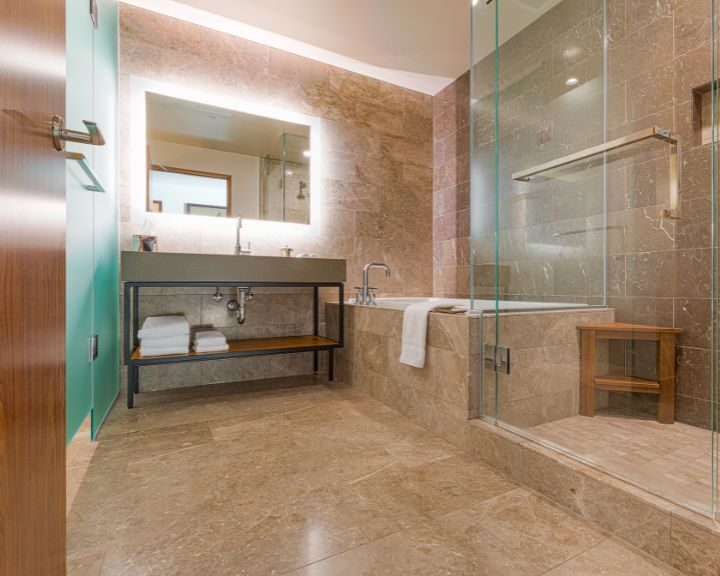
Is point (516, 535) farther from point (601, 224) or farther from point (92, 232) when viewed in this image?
point (92, 232)

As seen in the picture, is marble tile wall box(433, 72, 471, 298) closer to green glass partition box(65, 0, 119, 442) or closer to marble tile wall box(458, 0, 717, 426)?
marble tile wall box(458, 0, 717, 426)

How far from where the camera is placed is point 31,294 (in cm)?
57

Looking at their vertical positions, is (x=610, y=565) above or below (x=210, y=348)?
below

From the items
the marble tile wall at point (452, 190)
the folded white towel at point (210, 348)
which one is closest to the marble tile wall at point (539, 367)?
the marble tile wall at point (452, 190)

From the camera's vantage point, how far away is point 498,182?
1.98m

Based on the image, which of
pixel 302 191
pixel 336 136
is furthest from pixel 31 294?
pixel 336 136

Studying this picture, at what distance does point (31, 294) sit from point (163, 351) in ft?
5.91

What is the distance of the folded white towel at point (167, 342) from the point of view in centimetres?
218

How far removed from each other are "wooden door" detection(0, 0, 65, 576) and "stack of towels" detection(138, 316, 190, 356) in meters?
1.57

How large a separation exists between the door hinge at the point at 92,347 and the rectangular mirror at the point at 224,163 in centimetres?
114

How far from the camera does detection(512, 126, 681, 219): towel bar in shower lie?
167 cm

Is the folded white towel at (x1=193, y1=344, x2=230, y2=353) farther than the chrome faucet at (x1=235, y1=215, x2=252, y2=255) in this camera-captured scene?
No

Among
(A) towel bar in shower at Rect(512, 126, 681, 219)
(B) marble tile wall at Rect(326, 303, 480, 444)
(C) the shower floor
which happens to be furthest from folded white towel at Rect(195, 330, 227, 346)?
(A) towel bar in shower at Rect(512, 126, 681, 219)

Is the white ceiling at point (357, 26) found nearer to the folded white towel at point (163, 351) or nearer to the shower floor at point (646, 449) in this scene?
Answer: the shower floor at point (646, 449)
